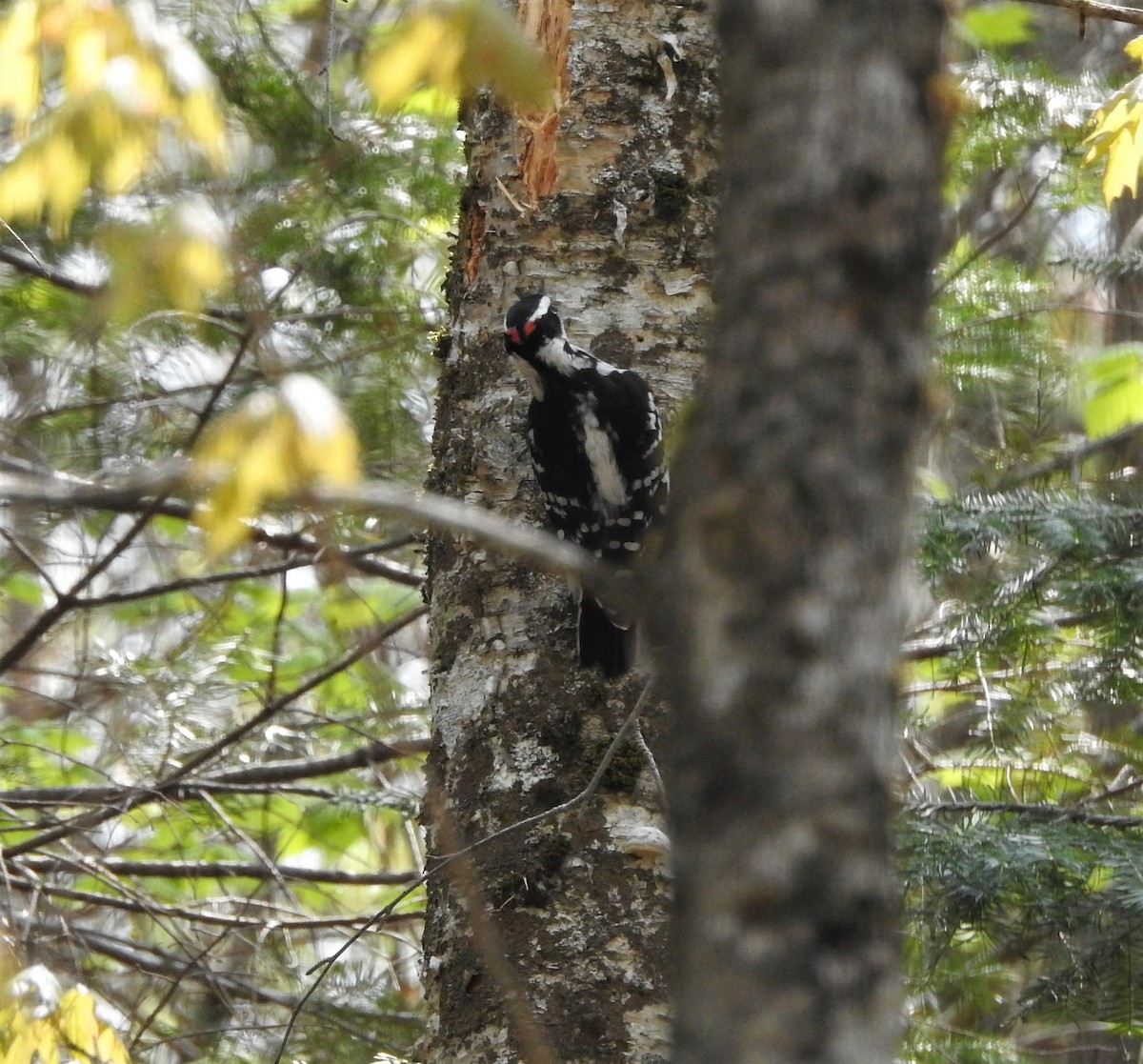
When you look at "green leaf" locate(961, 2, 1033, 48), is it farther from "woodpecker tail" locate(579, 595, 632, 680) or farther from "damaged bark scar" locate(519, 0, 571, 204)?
"woodpecker tail" locate(579, 595, 632, 680)

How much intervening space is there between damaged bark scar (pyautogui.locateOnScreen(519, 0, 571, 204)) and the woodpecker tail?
Result: 0.90 m

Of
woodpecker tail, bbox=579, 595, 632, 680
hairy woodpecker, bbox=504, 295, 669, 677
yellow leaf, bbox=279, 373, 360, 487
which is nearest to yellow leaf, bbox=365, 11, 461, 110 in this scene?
yellow leaf, bbox=279, 373, 360, 487

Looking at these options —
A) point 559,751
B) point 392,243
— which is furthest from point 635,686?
point 392,243

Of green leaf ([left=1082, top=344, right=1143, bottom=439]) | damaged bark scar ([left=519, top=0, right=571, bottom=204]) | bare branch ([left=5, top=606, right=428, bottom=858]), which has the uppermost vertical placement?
green leaf ([left=1082, top=344, right=1143, bottom=439])

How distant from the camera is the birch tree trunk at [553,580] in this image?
90.0 inches

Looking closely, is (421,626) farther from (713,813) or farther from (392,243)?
(713,813)

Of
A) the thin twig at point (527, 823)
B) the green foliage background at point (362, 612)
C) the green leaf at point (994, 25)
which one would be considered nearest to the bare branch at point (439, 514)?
the thin twig at point (527, 823)

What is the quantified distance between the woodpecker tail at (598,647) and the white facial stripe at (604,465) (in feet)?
2.48

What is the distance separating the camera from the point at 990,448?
188 inches

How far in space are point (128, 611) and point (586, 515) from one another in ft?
8.76

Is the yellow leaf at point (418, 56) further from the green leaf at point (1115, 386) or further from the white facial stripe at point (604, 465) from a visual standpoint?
the green leaf at point (1115, 386)

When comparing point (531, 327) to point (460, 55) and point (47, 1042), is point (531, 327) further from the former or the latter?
point (47, 1042)

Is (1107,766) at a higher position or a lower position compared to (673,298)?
lower

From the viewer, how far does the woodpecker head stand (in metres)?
2.82
